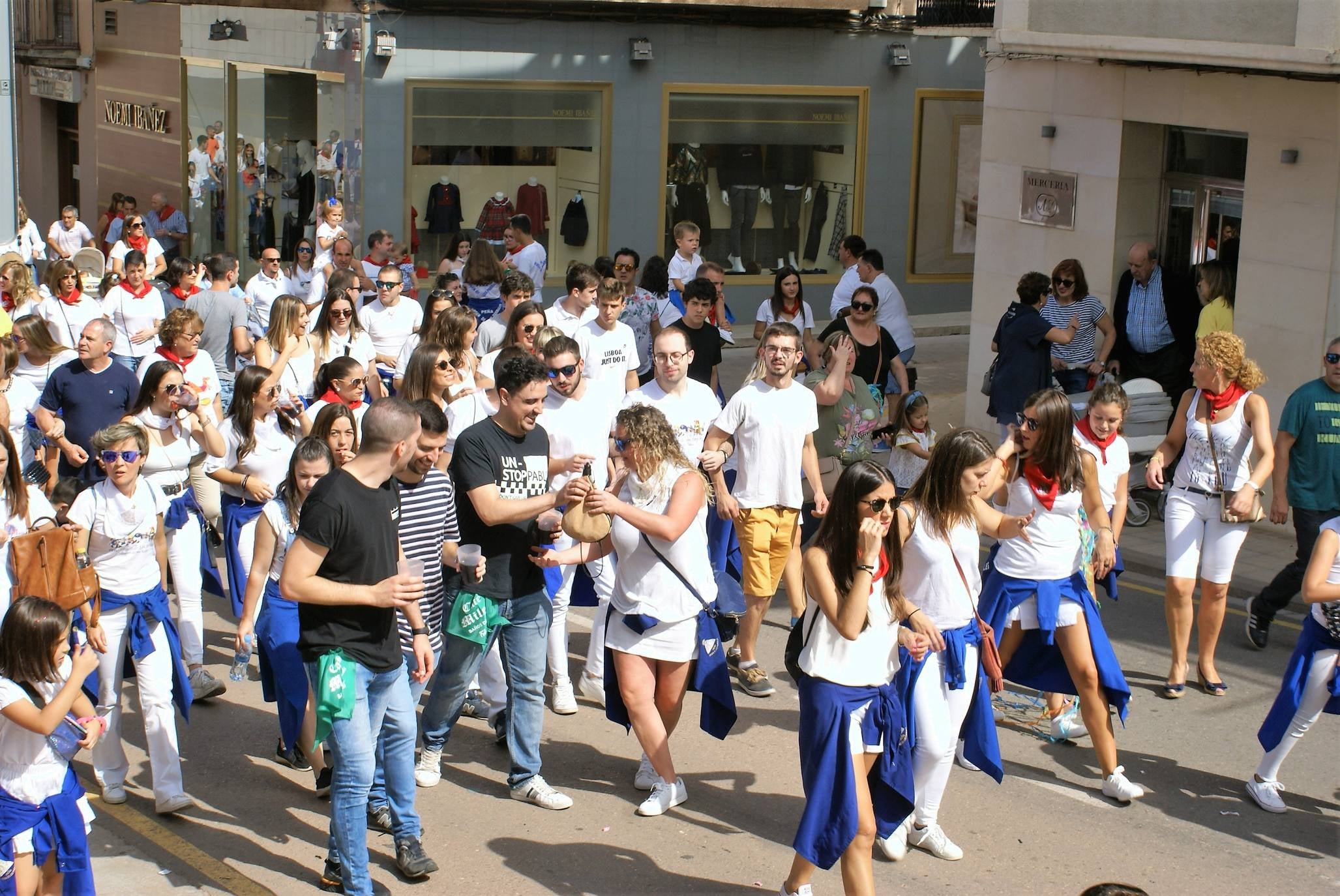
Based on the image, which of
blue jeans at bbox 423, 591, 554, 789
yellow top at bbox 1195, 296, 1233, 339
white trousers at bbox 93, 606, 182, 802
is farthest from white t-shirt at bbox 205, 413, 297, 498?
yellow top at bbox 1195, 296, 1233, 339

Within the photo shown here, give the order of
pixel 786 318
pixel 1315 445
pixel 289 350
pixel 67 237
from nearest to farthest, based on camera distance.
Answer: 1. pixel 1315 445
2. pixel 289 350
3. pixel 786 318
4. pixel 67 237

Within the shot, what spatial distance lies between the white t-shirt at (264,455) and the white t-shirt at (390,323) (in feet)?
12.0

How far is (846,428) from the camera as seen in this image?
9.16 meters

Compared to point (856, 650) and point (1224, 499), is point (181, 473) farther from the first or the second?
point (1224, 499)

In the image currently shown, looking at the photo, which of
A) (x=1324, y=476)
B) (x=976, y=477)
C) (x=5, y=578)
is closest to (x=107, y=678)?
(x=5, y=578)

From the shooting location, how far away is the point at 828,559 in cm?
566

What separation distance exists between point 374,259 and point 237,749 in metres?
8.61

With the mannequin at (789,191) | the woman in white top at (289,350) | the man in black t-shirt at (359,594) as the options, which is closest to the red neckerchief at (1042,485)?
the man in black t-shirt at (359,594)

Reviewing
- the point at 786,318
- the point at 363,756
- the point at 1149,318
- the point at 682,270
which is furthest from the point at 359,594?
the point at 682,270

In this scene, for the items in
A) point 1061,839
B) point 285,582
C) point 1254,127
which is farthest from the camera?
point 1254,127

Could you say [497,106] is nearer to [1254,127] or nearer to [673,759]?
[1254,127]

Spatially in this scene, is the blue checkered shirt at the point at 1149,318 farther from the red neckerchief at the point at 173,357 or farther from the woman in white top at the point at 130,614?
the woman in white top at the point at 130,614

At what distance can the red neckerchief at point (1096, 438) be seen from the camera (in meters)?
7.91

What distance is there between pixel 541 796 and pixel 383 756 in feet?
3.20
